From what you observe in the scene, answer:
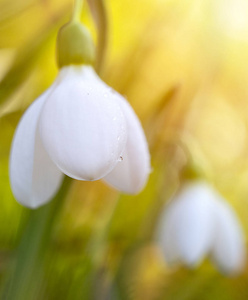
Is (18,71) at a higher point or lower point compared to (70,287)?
higher

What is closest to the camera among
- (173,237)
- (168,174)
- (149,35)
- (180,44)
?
(173,237)

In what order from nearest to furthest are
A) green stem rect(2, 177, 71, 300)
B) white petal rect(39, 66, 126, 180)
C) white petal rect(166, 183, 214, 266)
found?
white petal rect(39, 66, 126, 180), green stem rect(2, 177, 71, 300), white petal rect(166, 183, 214, 266)

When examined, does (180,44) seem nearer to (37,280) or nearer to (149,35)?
(149,35)

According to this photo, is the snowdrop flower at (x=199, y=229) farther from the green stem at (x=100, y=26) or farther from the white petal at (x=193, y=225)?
the green stem at (x=100, y=26)

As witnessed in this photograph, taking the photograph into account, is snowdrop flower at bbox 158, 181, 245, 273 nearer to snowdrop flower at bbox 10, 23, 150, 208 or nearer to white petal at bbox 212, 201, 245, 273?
white petal at bbox 212, 201, 245, 273

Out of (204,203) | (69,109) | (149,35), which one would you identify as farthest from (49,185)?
(149,35)

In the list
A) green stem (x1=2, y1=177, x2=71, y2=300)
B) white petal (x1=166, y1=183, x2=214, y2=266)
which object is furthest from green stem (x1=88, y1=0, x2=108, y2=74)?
white petal (x1=166, y1=183, x2=214, y2=266)

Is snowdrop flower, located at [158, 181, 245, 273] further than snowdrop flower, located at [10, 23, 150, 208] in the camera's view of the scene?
Yes
